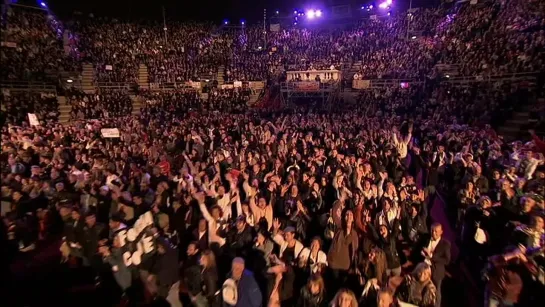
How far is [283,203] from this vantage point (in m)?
6.52

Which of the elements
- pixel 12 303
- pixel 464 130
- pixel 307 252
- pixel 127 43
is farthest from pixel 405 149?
pixel 127 43

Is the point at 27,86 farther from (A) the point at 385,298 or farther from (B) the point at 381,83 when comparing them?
(B) the point at 381,83

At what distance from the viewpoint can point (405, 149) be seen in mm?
10203

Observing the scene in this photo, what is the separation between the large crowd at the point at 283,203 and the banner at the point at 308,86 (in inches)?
331

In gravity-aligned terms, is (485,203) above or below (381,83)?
below

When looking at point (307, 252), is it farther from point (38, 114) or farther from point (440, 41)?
point (440, 41)

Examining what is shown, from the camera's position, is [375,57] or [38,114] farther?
[375,57]

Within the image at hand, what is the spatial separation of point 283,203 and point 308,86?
60.5ft

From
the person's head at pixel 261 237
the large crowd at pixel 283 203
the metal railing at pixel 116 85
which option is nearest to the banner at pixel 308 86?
the large crowd at pixel 283 203

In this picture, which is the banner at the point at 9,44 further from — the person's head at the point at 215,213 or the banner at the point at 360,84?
the banner at the point at 360,84

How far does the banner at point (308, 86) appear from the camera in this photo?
23.9 m

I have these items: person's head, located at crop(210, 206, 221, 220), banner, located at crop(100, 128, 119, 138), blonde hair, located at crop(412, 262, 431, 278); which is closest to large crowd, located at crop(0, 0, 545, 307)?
blonde hair, located at crop(412, 262, 431, 278)

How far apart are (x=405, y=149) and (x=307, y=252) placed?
257 inches

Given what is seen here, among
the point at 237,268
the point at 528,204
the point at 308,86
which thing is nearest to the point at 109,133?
the point at 237,268
